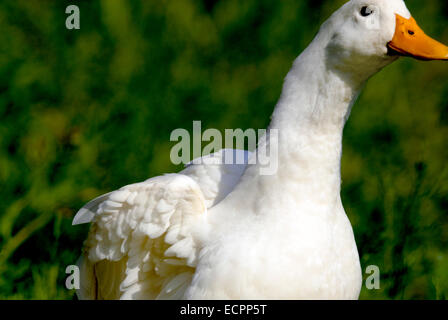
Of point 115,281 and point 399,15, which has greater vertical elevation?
point 399,15

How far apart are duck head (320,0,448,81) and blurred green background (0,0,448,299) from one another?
1.42 meters

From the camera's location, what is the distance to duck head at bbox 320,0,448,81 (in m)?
1.62

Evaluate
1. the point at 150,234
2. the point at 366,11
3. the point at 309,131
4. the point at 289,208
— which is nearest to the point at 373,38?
the point at 366,11

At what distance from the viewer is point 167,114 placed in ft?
12.2

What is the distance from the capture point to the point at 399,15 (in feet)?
5.35

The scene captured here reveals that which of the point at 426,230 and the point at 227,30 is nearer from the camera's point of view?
the point at 426,230

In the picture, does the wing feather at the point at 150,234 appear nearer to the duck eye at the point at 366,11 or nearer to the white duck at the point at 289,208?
the white duck at the point at 289,208

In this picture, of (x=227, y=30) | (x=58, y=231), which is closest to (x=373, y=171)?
(x=227, y=30)

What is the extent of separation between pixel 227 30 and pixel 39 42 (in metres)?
1.08

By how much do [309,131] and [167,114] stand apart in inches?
82.0

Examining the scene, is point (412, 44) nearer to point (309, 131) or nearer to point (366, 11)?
point (366, 11)

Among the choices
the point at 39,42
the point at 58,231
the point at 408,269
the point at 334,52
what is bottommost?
the point at 408,269

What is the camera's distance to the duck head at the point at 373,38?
1.62m
